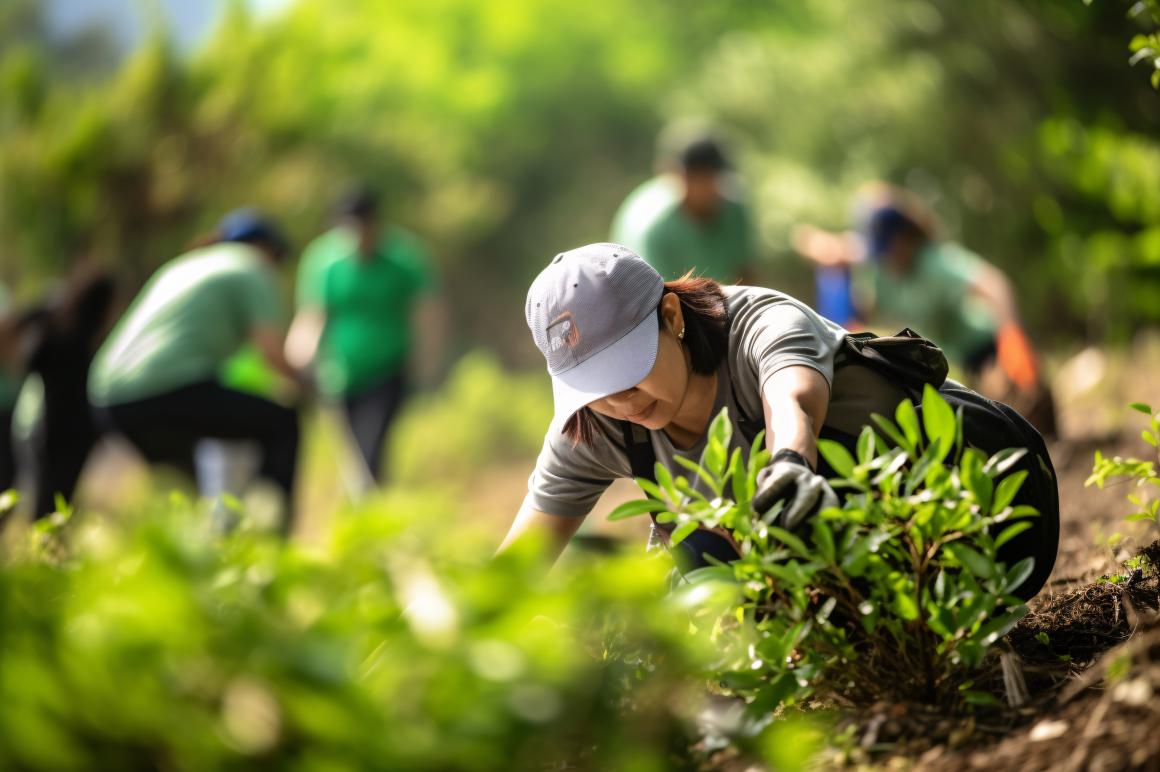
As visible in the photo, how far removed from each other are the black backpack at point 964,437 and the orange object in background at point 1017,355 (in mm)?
3172

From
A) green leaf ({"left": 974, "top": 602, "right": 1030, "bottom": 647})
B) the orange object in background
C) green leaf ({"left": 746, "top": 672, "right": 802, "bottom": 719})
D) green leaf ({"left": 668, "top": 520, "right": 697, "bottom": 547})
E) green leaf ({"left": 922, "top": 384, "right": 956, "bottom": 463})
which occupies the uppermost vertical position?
green leaf ({"left": 922, "top": 384, "right": 956, "bottom": 463})

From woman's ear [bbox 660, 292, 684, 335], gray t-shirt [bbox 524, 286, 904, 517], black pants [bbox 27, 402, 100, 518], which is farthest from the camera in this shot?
black pants [bbox 27, 402, 100, 518]

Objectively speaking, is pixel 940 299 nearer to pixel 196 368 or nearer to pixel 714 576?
pixel 196 368

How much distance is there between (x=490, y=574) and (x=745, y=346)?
1.39 m

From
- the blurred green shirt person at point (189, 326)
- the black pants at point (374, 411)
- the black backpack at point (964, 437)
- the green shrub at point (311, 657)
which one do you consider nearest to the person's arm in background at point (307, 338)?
the black pants at point (374, 411)

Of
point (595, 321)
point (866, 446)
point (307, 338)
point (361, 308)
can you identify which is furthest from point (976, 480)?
point (307, 338)

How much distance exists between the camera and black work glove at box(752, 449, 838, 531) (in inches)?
76.3

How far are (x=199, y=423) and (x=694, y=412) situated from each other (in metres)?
3.79

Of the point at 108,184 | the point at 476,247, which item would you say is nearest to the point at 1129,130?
the point at 108,184

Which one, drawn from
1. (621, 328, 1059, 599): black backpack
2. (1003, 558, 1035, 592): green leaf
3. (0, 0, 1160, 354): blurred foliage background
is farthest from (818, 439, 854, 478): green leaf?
(0, 0, 1160, 354): blurred foliage background

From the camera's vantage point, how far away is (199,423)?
5984 mm

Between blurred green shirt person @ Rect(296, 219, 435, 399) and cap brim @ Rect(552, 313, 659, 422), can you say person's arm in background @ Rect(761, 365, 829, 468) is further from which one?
blurred green shirt person @ Rect(296, 219, 435, 399)

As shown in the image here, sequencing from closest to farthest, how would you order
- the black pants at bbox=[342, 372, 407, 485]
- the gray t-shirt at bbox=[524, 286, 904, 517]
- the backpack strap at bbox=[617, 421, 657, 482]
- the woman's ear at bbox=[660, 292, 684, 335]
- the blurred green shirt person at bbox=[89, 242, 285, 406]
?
the gray t-shirt at bbox=[524, 286, 904, 517] → the woman's ear at bbox=[660, 292, 684, 335] → the backpack strap at bbox=[617, 421, 657, 482] → the blurred green shirt person at bbox=[89, 242, 285, 406] → the black pants at bbox=[342, 372, 407, 485]

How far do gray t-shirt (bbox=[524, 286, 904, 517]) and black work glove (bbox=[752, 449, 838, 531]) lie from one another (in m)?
0.50
